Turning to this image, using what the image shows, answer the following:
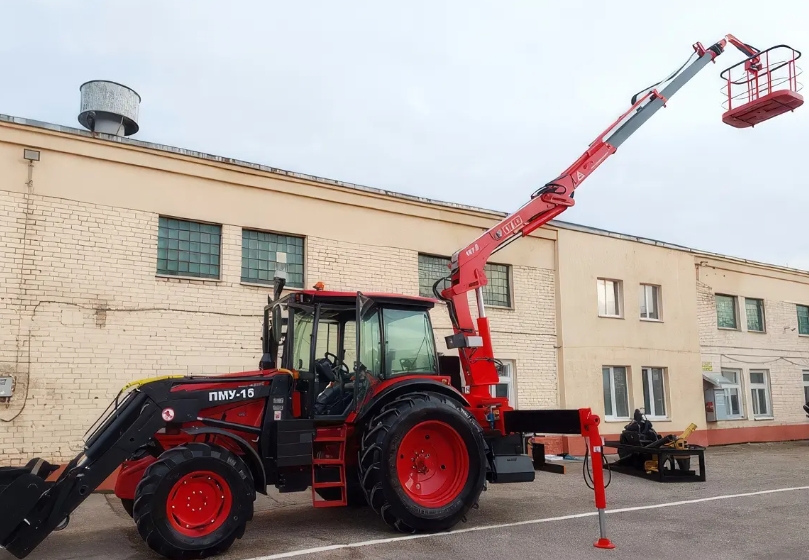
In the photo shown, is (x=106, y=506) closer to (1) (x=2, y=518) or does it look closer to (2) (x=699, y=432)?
(1) (x=2, y=518)

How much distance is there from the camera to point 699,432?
1797cm

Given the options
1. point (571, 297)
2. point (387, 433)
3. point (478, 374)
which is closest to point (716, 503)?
point (478, 374)

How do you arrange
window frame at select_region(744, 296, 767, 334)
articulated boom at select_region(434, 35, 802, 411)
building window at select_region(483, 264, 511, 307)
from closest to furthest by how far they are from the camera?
articulated boom at select_region(434, 35, 802, 411)
building window at select_region(483, 264, 511, 307)
window frame at select_region(744, 296, 767, 334)

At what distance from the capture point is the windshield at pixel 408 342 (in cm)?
771

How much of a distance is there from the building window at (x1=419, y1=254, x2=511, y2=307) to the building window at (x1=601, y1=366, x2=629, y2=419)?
10.9 feet

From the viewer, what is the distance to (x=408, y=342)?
310 inches

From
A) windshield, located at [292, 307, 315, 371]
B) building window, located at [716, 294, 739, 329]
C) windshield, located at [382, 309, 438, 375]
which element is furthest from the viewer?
building window, located at [716, 294, 739, 329]

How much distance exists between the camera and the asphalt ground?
21.1 feet

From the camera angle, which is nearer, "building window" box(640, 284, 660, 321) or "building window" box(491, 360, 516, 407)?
"building window" box(491, 360, 516, 407)

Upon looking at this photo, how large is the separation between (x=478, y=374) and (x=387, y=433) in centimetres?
260

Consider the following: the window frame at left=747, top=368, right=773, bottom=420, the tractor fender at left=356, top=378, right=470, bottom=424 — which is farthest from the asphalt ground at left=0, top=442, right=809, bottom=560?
the window frame at left=747, top=368, right=773, bottom=420

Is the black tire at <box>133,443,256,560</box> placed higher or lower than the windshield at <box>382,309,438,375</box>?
lower

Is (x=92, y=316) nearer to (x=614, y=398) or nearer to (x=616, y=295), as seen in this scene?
(x=614, y=398)

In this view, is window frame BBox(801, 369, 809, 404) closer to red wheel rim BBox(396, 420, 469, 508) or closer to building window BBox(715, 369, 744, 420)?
building window BBox(715, 369, 744, 420)
